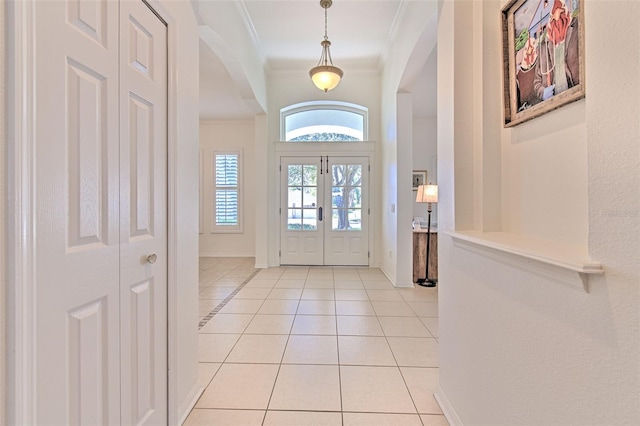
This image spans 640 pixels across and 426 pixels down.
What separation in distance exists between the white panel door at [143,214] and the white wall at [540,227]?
1.53 m

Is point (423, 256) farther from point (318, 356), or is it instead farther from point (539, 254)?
point (539, 254)

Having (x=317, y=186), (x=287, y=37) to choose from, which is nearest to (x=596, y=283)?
(x=287, y=37)

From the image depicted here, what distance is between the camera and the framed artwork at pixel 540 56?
1.02m

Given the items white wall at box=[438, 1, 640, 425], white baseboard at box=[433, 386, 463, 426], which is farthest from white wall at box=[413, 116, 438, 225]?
white baseboard at box=[433, 386, 463, 426]

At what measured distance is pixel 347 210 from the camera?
5.57 meters

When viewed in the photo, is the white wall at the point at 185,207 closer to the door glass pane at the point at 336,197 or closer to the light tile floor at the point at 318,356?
the light tile floor at the point at 318,356

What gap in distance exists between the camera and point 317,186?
5.57 m

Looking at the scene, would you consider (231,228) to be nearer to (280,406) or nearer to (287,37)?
(287,37)

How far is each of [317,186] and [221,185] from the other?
2612mm

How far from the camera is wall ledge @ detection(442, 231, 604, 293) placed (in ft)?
2.62

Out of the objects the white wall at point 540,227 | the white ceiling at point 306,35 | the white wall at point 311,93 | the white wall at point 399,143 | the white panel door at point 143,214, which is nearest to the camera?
the white wall at point 540,227

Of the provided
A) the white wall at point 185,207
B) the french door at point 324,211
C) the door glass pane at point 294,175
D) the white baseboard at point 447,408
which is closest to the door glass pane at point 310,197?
the french door at point 324,211

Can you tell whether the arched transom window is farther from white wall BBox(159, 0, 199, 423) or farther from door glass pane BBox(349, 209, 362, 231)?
white wall BBox(159, 0, 199, 423)

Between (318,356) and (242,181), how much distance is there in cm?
524
